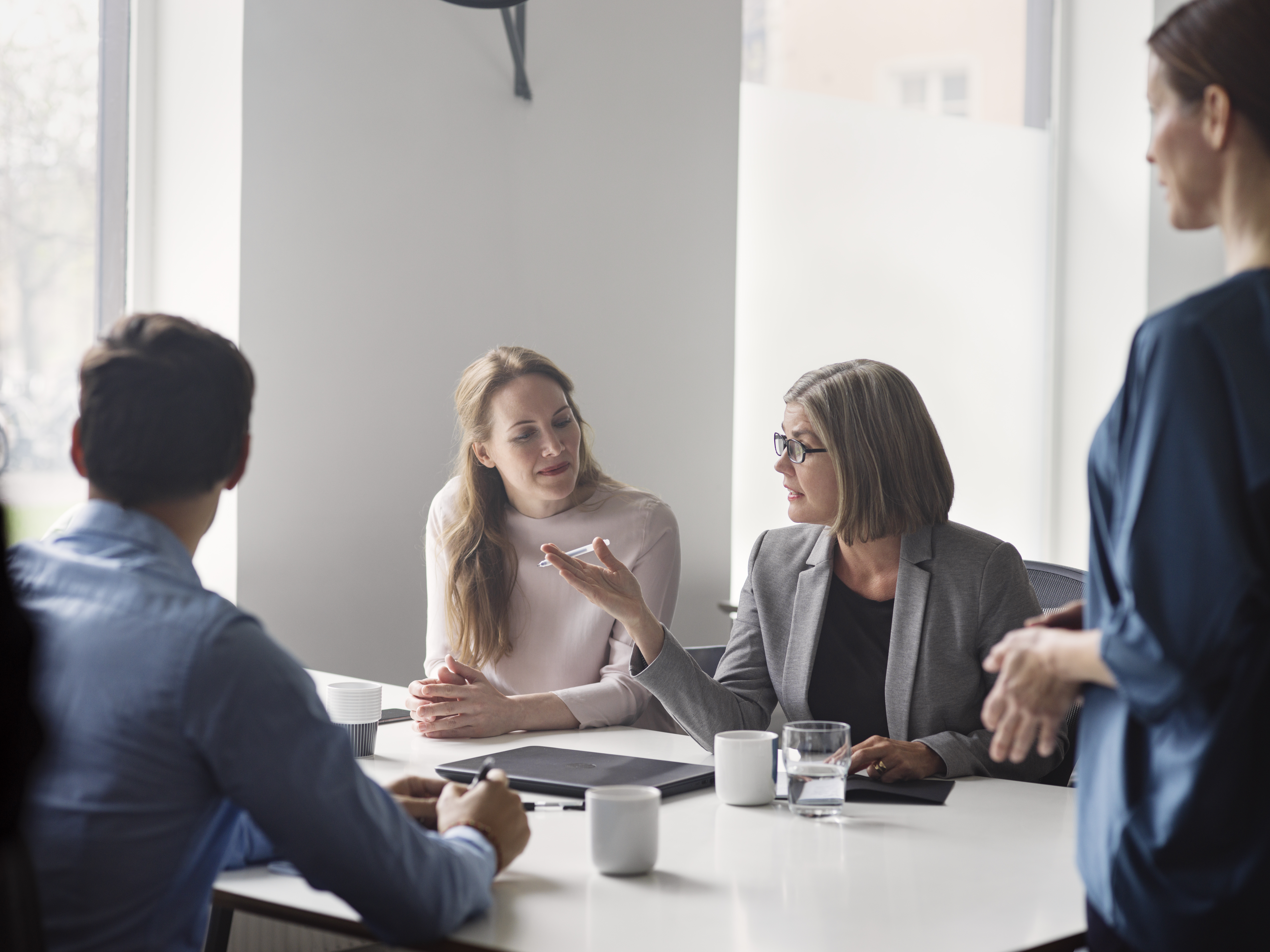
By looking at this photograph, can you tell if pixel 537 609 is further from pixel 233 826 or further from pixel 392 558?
pixel 233 826

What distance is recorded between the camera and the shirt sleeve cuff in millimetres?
1237

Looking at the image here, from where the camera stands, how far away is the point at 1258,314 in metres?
0.96

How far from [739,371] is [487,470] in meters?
1.29

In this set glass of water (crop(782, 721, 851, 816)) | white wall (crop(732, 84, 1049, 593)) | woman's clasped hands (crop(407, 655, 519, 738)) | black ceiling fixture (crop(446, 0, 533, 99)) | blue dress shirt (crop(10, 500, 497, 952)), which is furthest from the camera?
white wall (crop(732, 84, 1049, 593))

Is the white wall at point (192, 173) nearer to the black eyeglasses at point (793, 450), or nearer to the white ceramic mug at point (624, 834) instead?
the black eyeglasses at point (793, 450)

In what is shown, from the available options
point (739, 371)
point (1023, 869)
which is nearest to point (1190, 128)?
point (1023, 869)

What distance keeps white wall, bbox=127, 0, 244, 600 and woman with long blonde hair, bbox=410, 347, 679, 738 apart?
56cm

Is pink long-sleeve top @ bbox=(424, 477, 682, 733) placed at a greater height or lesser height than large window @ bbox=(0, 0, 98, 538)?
lesser

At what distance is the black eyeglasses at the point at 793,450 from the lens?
214 cm

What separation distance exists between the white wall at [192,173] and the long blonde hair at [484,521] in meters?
0.55

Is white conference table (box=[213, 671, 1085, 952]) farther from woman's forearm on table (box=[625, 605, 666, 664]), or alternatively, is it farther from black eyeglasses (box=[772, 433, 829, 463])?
black eyeglasses (box=[772, 433, 829, 463])

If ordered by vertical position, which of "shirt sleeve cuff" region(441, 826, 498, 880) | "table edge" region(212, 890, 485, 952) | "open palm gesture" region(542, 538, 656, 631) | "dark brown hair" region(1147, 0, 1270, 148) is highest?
"dark brown hair" region(1147, 0, 1270, 148)

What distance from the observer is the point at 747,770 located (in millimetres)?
1632

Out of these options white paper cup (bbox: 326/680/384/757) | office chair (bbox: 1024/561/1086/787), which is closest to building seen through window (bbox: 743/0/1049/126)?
office chair (bbox: 1024/561/1086/787)
